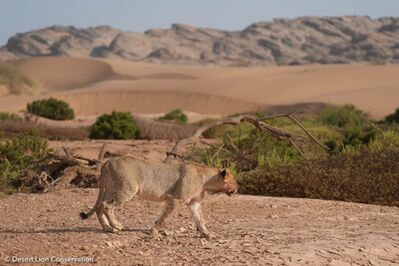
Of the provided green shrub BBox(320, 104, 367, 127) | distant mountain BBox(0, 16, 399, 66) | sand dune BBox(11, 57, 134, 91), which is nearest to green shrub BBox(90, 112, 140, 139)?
green shrub BBox(320, 104, 367, 127)

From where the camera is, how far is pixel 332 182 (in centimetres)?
1412

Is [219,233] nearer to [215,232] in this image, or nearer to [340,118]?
[215,232]

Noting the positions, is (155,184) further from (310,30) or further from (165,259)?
(310,30)

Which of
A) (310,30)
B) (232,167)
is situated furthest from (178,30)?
(232,167)

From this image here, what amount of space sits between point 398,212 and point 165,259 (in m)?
5.44

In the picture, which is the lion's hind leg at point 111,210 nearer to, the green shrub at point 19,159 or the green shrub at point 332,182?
the green shrub at point 19,159

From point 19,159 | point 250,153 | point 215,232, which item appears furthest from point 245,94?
point 215,232

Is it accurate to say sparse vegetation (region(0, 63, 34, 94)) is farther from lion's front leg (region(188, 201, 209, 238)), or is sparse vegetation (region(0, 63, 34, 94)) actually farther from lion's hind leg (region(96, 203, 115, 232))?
lion's front leg (region(188, 201, 209, 238))

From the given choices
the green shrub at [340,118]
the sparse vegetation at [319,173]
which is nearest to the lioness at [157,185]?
the sparse vegetation at [319,173]

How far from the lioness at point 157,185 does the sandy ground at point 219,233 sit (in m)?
0.25

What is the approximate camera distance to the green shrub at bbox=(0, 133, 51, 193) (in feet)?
47.3

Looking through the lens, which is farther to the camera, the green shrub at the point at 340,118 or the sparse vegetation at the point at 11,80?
the sparse vegetation at the point at 11,80

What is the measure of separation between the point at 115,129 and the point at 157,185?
1792 centimetres

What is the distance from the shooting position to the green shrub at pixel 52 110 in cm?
4053
